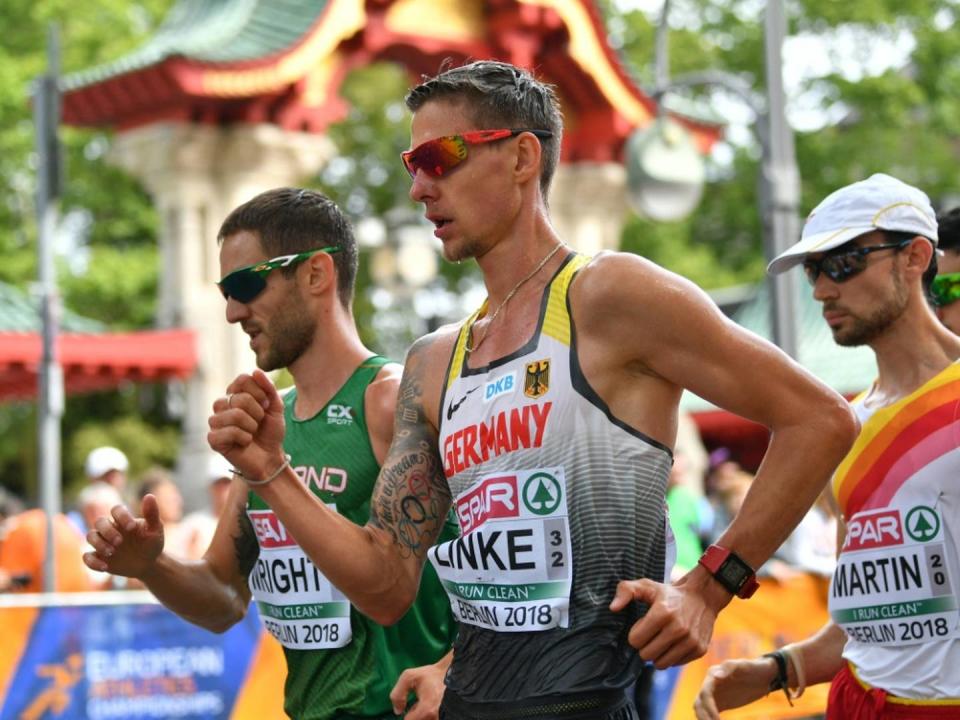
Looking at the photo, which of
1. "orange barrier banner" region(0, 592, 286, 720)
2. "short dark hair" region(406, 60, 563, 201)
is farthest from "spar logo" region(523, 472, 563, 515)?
"orange barrier banner" region(0, 592, 286, 720)

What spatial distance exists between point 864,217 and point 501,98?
4.13 feet

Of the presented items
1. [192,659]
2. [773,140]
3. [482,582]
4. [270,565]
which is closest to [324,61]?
[773,140]

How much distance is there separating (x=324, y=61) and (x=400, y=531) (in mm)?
15258

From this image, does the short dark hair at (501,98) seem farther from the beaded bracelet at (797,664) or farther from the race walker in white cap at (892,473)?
the beaded bracelet at (797,664)

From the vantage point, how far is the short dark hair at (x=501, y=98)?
3496 millimetres

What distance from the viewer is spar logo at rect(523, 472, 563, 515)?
3.29m

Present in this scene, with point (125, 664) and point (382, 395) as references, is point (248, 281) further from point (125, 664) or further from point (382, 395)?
point (125, 664)

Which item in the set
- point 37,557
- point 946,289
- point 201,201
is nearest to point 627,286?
point 946,289

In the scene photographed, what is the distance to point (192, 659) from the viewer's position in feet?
30.5

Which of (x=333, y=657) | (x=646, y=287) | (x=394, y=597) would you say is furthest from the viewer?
(x=333, y=657)

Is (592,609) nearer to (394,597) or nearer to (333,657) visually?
(394,597)

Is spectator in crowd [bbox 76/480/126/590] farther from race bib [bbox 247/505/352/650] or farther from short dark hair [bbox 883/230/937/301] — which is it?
short dark hair [bbox 883/230/937/301]

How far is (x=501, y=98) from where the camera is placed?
11.5 feet

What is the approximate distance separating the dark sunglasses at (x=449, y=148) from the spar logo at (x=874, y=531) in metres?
1.49
